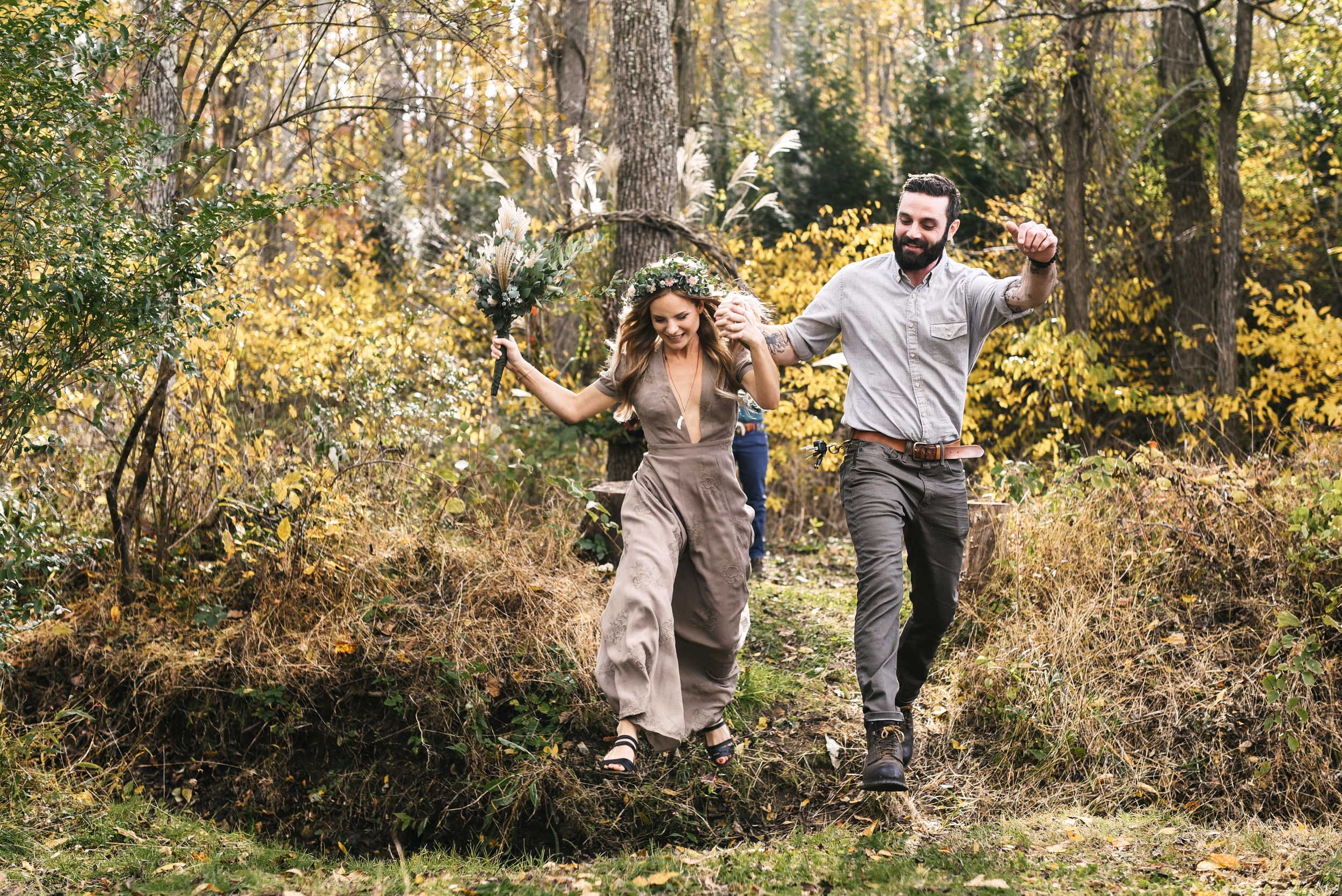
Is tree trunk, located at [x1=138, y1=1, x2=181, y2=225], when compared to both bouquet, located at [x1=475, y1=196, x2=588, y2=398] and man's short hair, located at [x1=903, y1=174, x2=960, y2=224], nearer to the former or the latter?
bouquet, located at [x1=475, y1=196, x2=588, y2=398]

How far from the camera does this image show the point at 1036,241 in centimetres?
407

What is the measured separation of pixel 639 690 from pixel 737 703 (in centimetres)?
149

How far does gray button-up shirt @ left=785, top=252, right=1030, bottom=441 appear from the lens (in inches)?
173

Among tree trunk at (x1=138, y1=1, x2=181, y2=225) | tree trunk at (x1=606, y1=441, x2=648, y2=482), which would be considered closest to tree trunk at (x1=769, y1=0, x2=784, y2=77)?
tree trunk at (x1=138, y1=1, x2=181, y2=225)

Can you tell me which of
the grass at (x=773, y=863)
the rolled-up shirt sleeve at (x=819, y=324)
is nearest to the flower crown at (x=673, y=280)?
the rolled-up shirt sleeve at (x=819, y=324)

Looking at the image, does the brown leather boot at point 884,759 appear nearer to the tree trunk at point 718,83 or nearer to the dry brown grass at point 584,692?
the dry brown grass at point 584,692

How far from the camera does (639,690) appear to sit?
13.5 ft

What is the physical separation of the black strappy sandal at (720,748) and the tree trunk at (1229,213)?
7937 millimetres

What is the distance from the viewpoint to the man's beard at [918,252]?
449 centimetres

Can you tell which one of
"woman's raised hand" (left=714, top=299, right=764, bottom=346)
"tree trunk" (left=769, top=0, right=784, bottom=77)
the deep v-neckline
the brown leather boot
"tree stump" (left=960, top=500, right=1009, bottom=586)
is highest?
"tree trunk" (left=769, top=0, right=784, bottom=77)

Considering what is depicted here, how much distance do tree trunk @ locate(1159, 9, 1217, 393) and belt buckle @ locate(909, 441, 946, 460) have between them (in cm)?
775

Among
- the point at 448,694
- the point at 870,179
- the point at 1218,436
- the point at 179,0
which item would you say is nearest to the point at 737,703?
the point at 448,694

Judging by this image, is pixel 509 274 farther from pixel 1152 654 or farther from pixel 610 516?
pixel 1152 654

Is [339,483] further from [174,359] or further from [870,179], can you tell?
[870,179]
